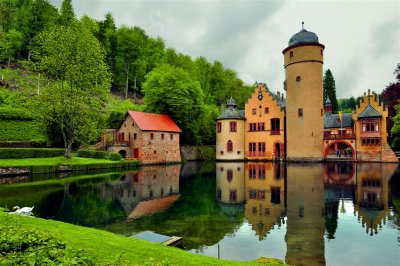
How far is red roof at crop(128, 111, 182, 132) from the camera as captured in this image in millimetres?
44906

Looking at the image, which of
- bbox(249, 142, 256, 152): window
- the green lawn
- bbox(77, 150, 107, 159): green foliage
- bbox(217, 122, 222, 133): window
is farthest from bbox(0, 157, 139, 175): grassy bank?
bbox(249, 142, 256, 152): window

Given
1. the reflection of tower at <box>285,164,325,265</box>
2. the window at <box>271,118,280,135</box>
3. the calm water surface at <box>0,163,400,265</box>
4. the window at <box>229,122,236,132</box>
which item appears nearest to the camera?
the reflection of tower at <box>285,164,325,265</box>

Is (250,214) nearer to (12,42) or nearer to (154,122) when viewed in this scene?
(154,122)

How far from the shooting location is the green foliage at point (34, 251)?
15.6 ft

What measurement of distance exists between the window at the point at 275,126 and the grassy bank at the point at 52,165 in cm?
→ 2591

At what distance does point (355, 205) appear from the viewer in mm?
16406

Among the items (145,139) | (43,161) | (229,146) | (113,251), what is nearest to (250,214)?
(113,251)

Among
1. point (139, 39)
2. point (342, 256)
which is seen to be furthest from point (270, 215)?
point (139, 39)

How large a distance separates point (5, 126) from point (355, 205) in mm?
39842

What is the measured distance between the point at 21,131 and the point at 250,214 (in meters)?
36.2

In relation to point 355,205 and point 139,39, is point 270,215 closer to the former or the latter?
point 355,205

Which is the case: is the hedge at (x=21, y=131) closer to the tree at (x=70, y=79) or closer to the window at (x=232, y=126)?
the tree at (x=70, y=79)

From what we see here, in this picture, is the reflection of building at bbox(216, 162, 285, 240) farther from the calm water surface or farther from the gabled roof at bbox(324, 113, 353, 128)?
the gabled roof at bbox(324, 113, 353, 128)

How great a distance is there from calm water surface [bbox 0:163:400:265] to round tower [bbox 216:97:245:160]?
29159 mm
